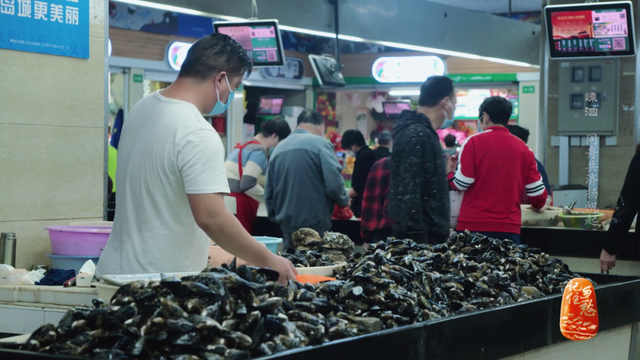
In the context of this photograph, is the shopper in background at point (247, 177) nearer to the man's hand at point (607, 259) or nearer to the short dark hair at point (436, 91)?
the short dark hair at point (436, 91)

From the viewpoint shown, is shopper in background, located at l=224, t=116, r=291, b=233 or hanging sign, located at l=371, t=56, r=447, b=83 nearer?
shopper in background, located at l=224, t=116, r=291, b=233

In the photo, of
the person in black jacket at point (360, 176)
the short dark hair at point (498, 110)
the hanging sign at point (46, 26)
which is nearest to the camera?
the hanging sign at point (46, 26)

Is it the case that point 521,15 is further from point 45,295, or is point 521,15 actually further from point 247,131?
point 45,295

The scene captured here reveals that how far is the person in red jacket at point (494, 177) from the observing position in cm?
484

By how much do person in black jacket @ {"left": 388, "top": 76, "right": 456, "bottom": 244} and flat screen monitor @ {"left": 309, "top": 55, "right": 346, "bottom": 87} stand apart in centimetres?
509

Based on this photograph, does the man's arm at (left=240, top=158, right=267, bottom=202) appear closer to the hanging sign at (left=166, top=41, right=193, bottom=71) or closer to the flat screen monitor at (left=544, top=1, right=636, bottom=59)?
the flat screen monitor at (left=544, top=1, right=636, bottom=59)

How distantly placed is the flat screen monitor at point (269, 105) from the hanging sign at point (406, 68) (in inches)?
70.8

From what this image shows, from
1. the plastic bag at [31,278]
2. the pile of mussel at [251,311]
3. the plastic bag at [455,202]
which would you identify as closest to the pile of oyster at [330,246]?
the pile of mussel at [251,311]

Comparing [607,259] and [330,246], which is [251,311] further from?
[607,259]

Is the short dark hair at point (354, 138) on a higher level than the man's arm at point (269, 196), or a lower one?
higher

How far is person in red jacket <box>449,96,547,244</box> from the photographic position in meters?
4.84

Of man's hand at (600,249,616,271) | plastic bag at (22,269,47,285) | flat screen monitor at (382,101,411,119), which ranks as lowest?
man's hand at (600,249,616,271)

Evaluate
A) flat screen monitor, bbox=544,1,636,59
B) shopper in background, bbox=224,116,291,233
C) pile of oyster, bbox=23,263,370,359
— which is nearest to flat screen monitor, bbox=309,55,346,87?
shopper in background, bbox=224,116,291,233

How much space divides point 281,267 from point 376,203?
267 cm
